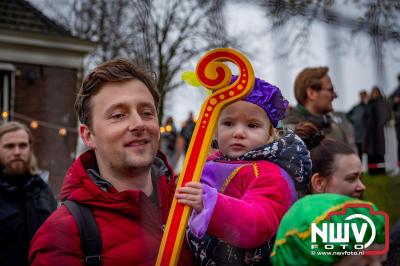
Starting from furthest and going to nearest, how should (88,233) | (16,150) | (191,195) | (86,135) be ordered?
(16,150), (86,135), (88,233), (191,195)

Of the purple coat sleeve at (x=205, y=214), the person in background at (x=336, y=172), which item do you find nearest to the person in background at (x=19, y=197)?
the person in background at (x=336, y=172)

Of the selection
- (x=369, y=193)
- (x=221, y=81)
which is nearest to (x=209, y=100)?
(x=221, y=81)

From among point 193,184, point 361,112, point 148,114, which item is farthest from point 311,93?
point 193,184

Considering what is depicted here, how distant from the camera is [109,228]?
1.67m

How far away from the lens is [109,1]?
4.39 feet

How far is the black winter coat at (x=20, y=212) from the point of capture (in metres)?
3.06

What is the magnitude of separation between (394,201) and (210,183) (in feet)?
2.06

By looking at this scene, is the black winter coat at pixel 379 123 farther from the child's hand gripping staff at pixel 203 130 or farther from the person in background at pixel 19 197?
the person in background at pixel 19 197

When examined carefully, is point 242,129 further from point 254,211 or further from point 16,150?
point 16,150

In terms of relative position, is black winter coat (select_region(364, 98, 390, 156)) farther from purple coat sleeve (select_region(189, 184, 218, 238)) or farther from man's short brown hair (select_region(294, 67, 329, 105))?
man's short brown hair (select_region(294, 67, 329, 105))

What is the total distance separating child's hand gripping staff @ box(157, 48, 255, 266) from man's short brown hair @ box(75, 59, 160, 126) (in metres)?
0.41

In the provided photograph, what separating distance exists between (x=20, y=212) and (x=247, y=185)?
193 cm

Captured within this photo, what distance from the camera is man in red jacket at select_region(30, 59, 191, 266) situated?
5.36 ft

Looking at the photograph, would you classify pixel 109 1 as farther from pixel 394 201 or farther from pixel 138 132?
pixel 394 201
